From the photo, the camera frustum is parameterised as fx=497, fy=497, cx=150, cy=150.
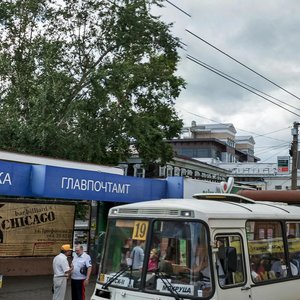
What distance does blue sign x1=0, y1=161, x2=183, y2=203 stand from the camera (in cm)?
1109

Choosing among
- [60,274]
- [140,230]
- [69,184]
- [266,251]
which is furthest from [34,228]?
[266,251]

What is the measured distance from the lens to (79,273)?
33.7 feet

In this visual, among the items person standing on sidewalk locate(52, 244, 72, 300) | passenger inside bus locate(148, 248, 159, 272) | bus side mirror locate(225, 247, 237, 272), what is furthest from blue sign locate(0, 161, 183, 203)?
bus side mirror locate(225, 247, 237, 272)

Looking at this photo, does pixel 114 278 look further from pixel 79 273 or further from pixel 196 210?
pixel 79 273

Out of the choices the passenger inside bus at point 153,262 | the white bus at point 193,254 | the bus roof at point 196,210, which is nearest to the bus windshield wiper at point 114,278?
the white bus at point 193,254

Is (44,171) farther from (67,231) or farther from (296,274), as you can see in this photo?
(296,274)

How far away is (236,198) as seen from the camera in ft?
27.0

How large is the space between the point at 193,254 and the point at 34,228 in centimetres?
700

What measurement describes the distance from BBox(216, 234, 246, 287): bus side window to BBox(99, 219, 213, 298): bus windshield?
0.22 m

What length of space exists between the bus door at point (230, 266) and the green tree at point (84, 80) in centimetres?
1597

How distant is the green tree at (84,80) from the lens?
2266cm

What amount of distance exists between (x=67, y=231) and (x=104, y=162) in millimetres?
14179

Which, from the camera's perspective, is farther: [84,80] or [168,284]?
[84,80]

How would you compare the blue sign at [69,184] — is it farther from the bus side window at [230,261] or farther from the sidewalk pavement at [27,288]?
the bus side window at [230,261]
